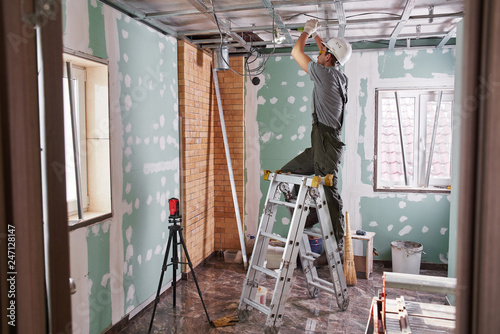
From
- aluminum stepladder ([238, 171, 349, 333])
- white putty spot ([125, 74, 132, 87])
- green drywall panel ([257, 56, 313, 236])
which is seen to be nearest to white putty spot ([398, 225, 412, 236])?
green drywall panel ([257, 56, 313, 236])

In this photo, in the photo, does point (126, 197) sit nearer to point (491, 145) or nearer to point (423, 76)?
point (491, 145)

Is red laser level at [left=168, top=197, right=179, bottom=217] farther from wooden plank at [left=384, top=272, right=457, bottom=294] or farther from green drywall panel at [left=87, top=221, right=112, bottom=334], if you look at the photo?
wooden plank at [left=384, top=272, right=457, bottom=294]

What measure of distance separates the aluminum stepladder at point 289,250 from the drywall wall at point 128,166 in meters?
1.04

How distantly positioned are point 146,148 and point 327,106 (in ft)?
5.66

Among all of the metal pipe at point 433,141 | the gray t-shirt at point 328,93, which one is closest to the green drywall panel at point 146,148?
the gray t-shirt at point 328,93

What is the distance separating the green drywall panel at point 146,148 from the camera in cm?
339

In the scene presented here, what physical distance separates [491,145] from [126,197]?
10.3 feet

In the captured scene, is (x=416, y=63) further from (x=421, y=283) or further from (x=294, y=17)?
(x=421, y=283)

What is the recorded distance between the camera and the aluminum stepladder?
10.7 feet

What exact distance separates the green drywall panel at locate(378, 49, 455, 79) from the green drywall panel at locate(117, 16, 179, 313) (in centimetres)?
262

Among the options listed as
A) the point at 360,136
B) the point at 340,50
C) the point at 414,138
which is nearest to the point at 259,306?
the point at 340,50

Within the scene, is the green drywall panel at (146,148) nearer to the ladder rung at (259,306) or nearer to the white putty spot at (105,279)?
the white putty spot at (105,279)

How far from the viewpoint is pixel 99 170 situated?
3131 millimetres

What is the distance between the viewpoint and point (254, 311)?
376cm
